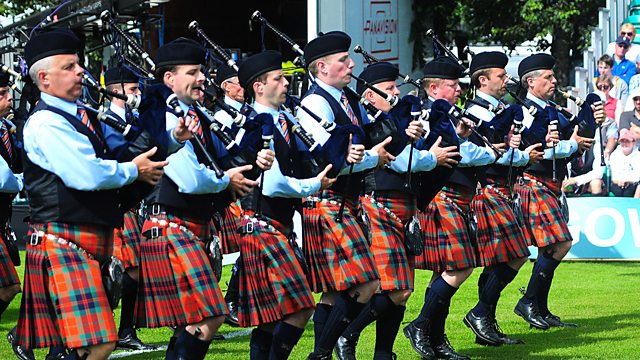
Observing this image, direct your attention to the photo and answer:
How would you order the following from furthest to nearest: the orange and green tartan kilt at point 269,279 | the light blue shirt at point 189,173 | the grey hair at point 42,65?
the orange and green tartan kilt at point 269,279, the light blue shirt at point 189,173, the grey hair at point 42,65

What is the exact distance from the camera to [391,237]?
22.8ft

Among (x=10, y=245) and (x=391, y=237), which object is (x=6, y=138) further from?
(x=391, y=237)

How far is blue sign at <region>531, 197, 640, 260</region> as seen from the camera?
1222cm

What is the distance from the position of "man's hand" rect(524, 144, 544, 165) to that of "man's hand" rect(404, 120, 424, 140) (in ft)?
Answer: 5.61

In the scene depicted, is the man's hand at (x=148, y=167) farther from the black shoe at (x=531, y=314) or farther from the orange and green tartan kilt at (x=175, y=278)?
the black shoe at (x=531, y=314)

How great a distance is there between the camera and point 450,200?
25.3 feet

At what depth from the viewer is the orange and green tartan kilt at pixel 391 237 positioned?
687 cm

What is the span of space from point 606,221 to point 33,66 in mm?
8088

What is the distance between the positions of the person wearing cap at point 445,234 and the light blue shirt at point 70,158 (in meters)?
2.93

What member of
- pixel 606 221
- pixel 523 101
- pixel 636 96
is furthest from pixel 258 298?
pixel 636 96

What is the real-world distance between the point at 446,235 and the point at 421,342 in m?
0.65

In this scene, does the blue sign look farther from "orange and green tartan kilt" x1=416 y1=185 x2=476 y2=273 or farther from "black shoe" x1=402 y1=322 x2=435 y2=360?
"black shoe" x1=402 y1=322 x2=435 y2=360

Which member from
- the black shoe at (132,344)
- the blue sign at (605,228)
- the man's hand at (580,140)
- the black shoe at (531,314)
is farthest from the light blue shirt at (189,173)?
the blue sign at (605,228)

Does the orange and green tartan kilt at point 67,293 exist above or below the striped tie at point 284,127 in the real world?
below
